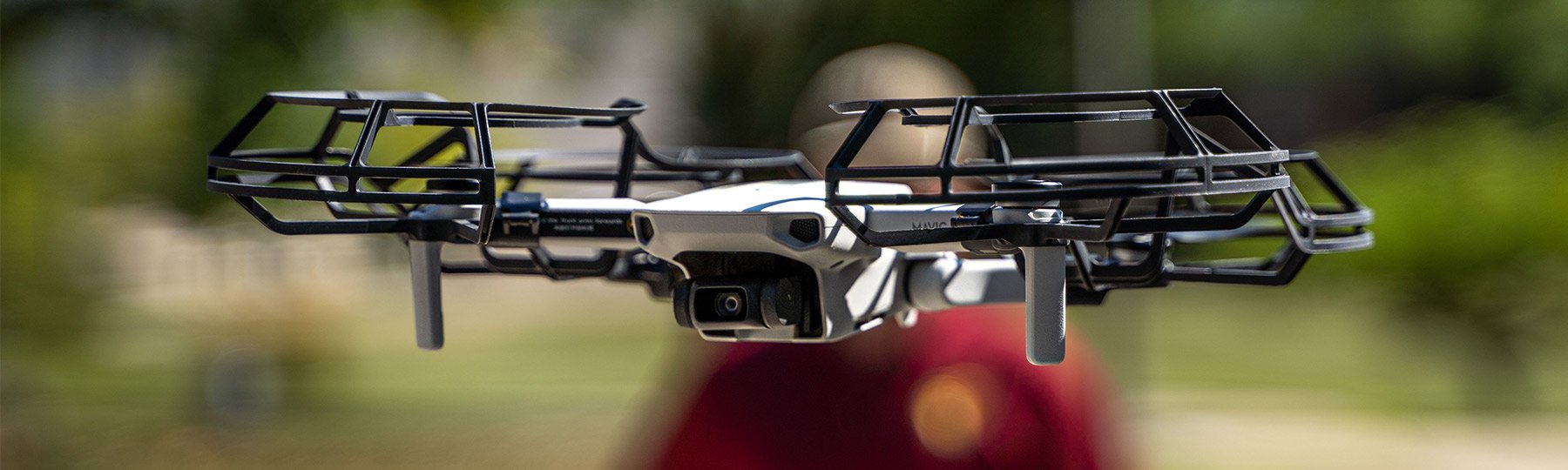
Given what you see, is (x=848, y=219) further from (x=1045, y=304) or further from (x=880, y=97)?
(x=880, y=97)

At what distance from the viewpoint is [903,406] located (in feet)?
12.9

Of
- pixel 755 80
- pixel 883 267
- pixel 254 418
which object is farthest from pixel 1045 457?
pixel 755 80

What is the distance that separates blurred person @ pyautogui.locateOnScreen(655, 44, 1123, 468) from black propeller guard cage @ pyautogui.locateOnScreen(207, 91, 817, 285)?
1.44 meters

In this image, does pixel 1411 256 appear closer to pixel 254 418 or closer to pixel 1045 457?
pixel 1045 457

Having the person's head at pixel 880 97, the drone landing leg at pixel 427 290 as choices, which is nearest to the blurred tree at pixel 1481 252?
the person's head at pixel 880 97

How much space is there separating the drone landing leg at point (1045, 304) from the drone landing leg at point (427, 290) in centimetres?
81

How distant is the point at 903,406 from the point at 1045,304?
7.64ft

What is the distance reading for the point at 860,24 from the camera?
20.6m

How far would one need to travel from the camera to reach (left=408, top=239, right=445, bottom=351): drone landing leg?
79.2 inches

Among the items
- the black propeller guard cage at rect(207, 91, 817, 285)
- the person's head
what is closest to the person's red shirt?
the person's head

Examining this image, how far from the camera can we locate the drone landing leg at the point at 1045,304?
1.63 metres

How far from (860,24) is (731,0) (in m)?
1.80

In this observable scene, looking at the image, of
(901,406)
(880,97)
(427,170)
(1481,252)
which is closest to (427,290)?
(427,170)

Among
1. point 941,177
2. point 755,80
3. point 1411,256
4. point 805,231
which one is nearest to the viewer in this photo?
point 941,177
